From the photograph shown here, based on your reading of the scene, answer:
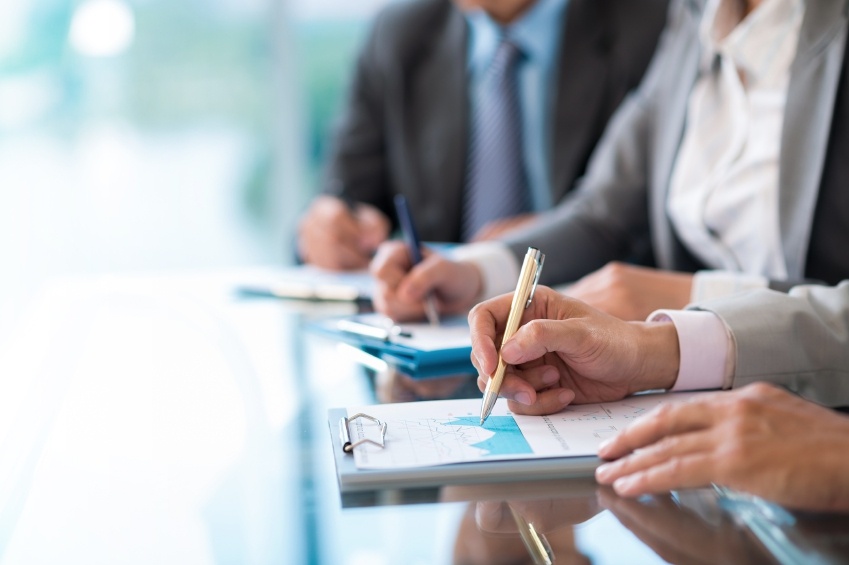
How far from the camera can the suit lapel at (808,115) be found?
3.89 ft

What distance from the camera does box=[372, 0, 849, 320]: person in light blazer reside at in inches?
46.6

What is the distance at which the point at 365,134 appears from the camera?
220cm

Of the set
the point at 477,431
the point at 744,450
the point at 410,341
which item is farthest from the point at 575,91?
the point at 744,450

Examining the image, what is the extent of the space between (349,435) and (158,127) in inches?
124

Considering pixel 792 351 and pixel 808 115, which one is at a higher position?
pixel 808 115

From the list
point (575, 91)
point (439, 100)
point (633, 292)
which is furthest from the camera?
point (439, 100)

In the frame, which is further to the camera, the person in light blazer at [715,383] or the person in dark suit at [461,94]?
the person in dark suit at [461,94]

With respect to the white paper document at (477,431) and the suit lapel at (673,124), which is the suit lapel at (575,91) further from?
the white paper document at (477,431)

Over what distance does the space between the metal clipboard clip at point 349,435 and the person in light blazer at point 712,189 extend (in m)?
0.39

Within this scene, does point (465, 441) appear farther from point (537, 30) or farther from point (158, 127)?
point (158, 127)

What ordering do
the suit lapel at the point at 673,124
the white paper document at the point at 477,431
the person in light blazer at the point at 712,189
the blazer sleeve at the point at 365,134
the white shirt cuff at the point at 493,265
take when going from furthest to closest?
the blazer sleeve at the point at 365,134 → the suit lapel at the point at 673,124 → the white shirt cuff at the point at 493,265 → the person in light blazer at the point at 712,189 → the white paper document at the point at 477,431

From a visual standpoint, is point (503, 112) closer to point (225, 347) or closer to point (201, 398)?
point (225, 347)

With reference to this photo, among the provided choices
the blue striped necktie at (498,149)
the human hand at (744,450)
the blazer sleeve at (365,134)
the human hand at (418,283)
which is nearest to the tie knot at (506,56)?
the blue striped necktie at (498,149)

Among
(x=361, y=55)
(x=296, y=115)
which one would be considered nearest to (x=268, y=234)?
(x=296, y=115)
